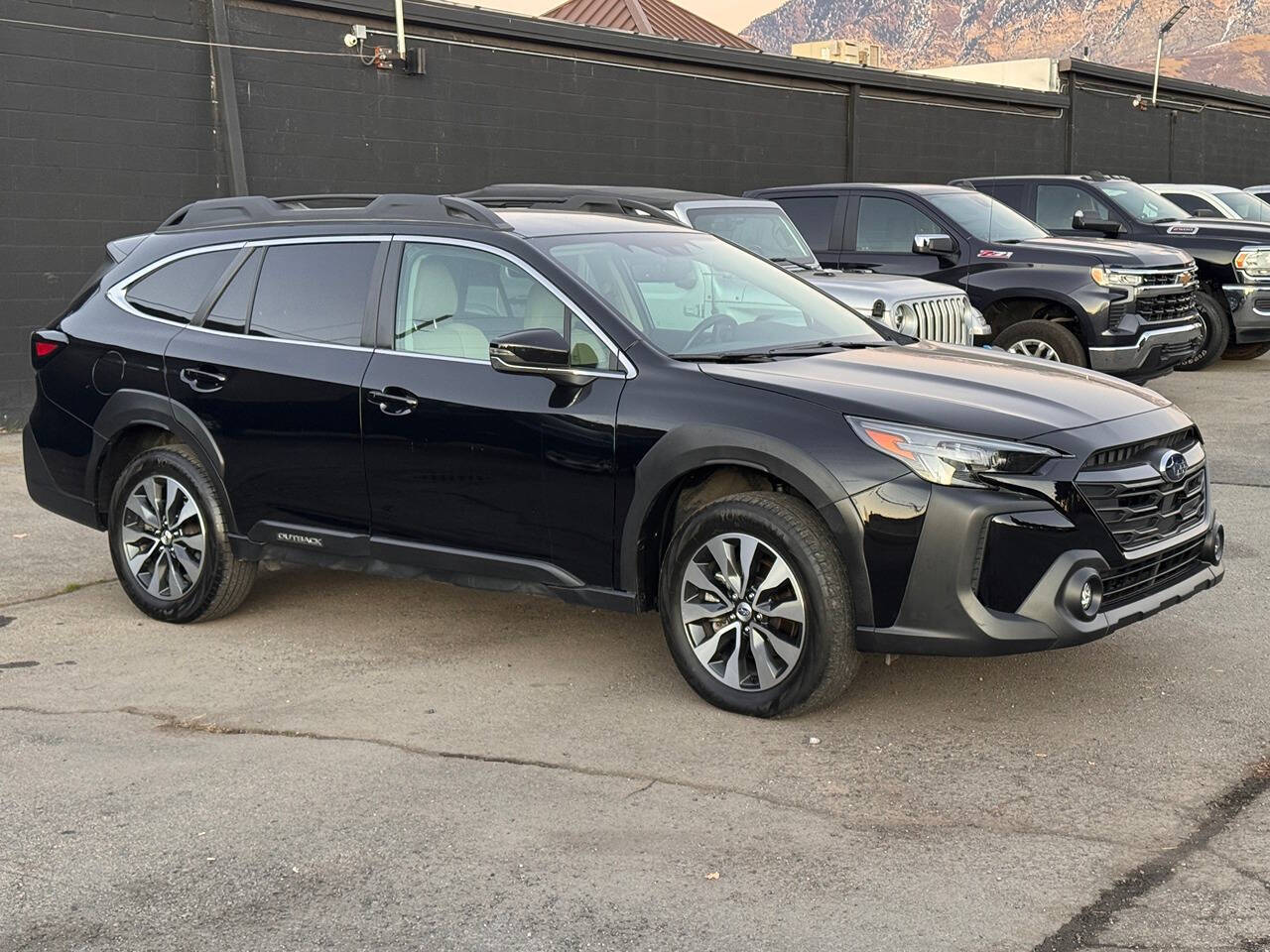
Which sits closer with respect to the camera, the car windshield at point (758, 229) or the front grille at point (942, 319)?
the front grille at point (942, 319)

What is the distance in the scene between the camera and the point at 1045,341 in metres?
12.9

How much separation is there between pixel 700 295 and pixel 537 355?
3.30 feet

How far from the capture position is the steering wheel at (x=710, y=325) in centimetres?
593

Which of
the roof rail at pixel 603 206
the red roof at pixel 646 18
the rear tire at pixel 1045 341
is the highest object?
the red roof at pixel 646 18

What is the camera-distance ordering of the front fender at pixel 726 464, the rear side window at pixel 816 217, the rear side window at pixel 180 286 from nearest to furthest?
the front fender at pixel 726 464 → the rear side window at pixel 180 286 → the rear side window at pixel 816 217

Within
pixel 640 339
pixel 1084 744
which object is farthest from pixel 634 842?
pixel 640 339

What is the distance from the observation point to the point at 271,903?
4039 mm

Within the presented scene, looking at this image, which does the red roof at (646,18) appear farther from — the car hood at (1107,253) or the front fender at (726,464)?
the front fender at (726,464)

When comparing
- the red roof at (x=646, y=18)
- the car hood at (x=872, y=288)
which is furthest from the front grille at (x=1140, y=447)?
the red roof at (x=646, y=18)

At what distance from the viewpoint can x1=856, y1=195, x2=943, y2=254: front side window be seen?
1338cm

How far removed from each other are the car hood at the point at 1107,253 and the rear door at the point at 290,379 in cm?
798

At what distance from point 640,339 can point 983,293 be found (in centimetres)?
799

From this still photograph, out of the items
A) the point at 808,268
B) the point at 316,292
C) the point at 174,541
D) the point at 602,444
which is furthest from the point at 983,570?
the point at 808,268

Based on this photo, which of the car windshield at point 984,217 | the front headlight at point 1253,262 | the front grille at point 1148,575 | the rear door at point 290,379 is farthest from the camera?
the front headlight at point 1253,262
